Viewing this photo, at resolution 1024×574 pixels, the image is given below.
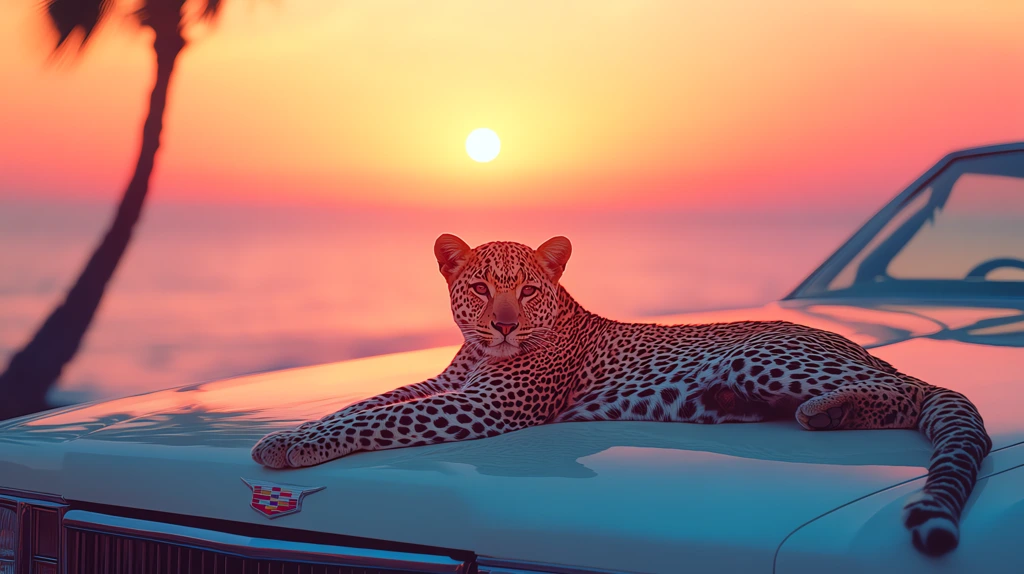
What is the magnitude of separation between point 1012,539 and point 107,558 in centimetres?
178

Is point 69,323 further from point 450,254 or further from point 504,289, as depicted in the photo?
point 504,289

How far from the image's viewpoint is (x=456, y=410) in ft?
7.93

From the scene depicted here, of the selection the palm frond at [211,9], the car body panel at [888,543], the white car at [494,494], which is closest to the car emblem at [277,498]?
the white car at [494,494]

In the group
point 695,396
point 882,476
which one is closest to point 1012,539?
point 882,476

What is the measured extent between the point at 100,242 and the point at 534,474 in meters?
10.4

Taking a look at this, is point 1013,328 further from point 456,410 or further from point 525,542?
A: point 525,542

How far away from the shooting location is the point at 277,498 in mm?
1986

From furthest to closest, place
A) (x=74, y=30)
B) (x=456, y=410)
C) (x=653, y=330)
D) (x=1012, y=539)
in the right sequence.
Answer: (x=74, y=30), (x=653, y=330), (x=456, y=410), (x=1012, y=539)

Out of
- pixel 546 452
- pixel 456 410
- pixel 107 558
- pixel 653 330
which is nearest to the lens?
pixel 546 452

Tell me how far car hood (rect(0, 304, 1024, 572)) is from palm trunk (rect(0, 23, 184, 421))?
8.76 m

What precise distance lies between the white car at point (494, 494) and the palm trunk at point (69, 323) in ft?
28.6

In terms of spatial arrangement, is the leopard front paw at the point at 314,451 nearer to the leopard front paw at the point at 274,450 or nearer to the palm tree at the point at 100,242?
the leopard front paw at the point at 274,450

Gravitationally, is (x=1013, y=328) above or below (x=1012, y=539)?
above

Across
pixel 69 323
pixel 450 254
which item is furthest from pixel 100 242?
pixel 450 254
